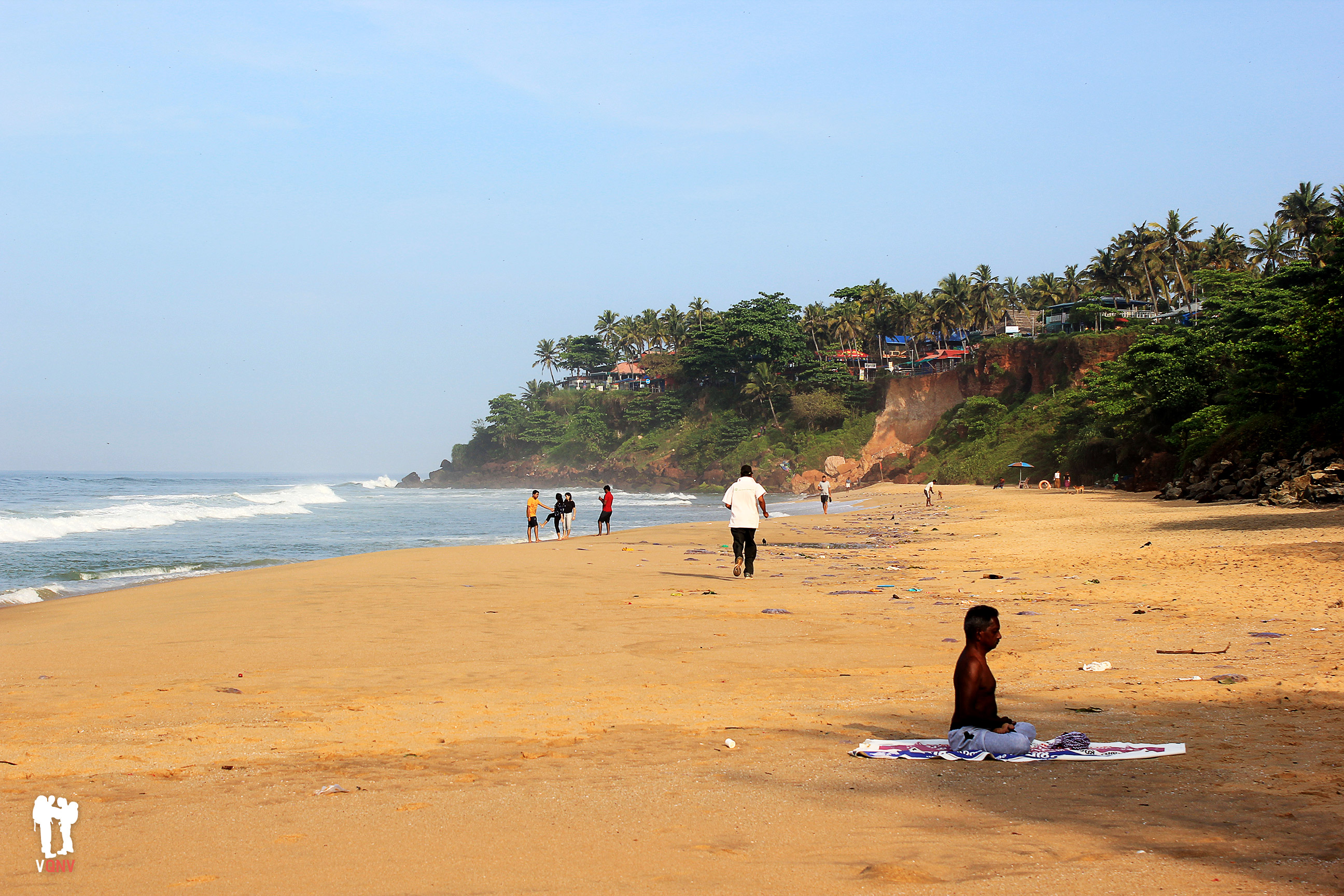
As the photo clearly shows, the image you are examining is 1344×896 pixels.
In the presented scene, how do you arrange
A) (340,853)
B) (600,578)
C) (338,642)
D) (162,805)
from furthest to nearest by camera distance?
(600,578), (338,642), (162,805), (340,853)

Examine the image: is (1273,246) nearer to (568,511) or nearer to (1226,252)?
(1226,252)

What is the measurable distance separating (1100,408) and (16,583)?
45.0m

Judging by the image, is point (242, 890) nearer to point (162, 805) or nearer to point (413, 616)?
point (162, 805)

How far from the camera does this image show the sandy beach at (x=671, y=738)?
3.37 m

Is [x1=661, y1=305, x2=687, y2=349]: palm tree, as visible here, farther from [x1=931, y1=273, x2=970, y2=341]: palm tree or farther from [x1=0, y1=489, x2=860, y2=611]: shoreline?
[x1=0, y1=489, x2=860, y2=611]: shoreline

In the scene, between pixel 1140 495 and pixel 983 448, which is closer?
pixel 1140 495

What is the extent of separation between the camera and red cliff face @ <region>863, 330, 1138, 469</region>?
196ft

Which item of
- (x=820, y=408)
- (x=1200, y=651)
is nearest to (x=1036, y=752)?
(x=1200, y=651)

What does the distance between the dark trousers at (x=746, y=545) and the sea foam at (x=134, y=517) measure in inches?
893

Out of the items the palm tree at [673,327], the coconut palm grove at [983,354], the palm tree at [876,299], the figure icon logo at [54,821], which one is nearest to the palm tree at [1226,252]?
the coconut palm grove at [983,354]

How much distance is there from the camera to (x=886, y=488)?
62031 mm

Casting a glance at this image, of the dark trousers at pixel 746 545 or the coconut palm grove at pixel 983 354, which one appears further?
the coconut palm grove at pixel 983 354

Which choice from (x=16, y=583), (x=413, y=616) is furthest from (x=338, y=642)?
(x=16, y=583)

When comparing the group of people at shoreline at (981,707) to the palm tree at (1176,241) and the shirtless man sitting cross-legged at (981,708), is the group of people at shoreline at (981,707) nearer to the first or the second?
the shirtless man sitting cross-legged at (981,708)
